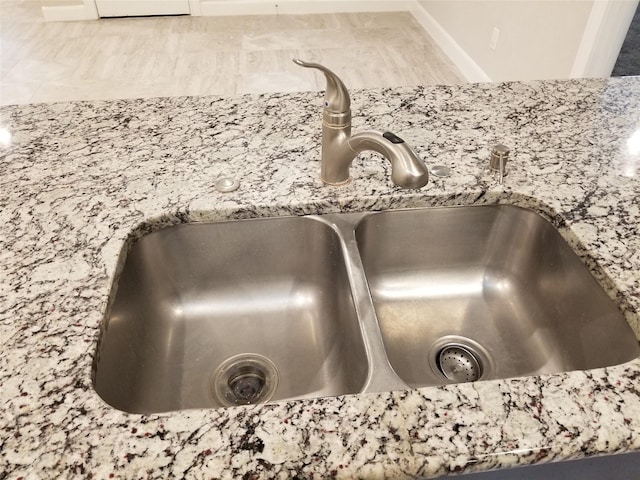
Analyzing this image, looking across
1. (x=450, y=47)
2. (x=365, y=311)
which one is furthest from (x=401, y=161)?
(x=450, y=47)

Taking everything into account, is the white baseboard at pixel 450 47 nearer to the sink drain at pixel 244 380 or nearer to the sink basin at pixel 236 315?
the sink basin at pixel 236 315

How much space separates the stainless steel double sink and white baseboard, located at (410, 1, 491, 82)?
2.74 m

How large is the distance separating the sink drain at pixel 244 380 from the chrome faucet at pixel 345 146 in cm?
39

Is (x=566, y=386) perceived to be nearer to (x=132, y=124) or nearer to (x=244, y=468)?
(x=244, y=468)

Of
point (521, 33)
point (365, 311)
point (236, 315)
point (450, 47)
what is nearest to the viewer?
point (365, 311)

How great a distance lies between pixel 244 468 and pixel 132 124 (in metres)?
0.91

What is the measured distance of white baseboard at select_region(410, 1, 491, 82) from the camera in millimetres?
3683

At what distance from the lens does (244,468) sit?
1.94 feet

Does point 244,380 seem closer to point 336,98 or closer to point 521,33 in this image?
point 336,98

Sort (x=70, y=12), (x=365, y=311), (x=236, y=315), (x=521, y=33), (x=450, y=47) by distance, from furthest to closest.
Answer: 1. (x=70, y=12)
2. (x=450, y=47)
3. (x=521, y=33)
4. (x=236, y=315)
5. (x=365, y=311)

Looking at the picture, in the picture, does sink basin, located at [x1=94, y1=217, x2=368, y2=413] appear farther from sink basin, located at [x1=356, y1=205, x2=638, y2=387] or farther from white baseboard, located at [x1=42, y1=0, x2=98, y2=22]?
white baseboard, located at [x1=42, y1=0, x2=98, y2=22]

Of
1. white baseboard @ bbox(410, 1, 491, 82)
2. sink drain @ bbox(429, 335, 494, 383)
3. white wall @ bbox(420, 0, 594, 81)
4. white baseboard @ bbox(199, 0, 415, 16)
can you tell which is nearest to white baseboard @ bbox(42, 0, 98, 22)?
white baseboard @ bbox(199, 0, 415, 16)

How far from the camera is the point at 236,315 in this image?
1.07 metres

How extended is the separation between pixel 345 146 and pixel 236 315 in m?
0.41
